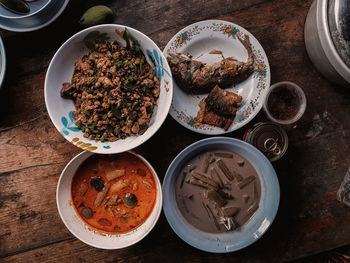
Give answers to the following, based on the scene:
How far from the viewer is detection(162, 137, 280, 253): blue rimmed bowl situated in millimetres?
1496

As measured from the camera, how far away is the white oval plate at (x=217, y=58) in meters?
1.61

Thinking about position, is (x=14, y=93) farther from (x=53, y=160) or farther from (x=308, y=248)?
(x=308, y=248)

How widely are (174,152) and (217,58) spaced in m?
0.64

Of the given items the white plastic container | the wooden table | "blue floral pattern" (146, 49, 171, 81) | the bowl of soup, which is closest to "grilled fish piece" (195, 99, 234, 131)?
the wooden table

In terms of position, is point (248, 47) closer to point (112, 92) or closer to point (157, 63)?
point (157, 63)

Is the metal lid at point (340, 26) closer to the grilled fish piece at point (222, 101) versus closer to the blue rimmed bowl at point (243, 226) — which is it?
the grilled fish piece at point (222, 101)

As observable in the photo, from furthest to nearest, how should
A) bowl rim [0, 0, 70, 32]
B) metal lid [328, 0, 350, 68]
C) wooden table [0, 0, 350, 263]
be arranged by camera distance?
wooden table [0, 0, 350, 263]
bowl rim [0, 0, 70, 32]
metal lid [328, 0, 350, 68]

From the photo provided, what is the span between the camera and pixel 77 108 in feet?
5.00

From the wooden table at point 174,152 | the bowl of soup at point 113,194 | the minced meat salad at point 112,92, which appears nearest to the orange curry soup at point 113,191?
the bowl of soup at point 113,194

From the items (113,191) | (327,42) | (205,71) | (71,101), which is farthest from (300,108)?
(71,101)

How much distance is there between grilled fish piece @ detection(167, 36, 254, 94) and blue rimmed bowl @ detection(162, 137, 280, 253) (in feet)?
1.19

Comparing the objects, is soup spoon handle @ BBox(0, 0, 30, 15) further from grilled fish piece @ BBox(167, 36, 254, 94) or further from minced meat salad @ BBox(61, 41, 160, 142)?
grilled fish piece @ BBox(167, 36, 254, 94)

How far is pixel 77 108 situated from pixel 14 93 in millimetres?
508

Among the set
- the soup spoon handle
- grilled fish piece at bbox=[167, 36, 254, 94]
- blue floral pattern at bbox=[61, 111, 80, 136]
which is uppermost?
the soup spoon handle
